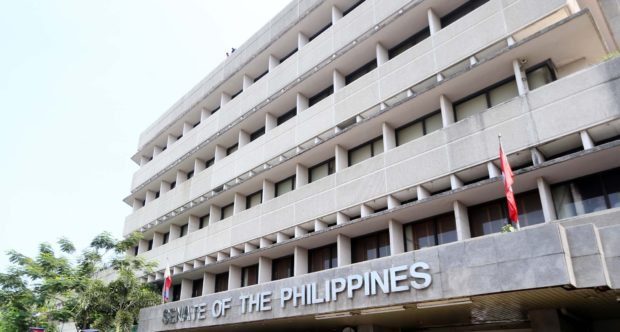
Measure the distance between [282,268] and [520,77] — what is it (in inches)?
543

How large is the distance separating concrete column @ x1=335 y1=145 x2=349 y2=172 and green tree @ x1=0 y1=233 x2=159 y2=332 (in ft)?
45.3

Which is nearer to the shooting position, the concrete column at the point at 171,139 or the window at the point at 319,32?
the window at the point at 319,32

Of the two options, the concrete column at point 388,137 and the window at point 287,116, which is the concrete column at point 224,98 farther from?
the concrete column at point 388,137

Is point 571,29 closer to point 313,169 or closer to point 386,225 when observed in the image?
point 386,225

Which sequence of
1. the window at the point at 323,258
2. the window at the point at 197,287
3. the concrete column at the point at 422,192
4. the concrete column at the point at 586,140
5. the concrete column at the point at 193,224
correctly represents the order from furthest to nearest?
the concrete column at the point at 193,224
the window at the point at 197,287
the window at the point at 323,258
the concrete column at the point at 422,192
the concrete column at the point at 586,140

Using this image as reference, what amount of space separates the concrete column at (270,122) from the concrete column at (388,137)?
852 centimetres

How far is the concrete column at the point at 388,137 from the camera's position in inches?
766

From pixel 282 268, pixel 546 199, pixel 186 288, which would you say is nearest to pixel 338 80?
pixel 282 268

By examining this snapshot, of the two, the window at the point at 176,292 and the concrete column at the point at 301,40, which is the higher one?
the concrete column at the point at 301,40

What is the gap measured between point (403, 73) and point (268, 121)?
9.60 meters

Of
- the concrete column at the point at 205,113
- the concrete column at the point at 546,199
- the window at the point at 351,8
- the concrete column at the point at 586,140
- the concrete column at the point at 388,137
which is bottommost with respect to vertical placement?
the concrete column at the point at 546,199

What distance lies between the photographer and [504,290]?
37.4 ft

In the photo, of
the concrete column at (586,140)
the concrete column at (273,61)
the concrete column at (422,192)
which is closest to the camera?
the concrete column at (586,140)

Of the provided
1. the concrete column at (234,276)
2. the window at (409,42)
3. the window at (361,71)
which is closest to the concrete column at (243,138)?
the concrete column at (234,276)
